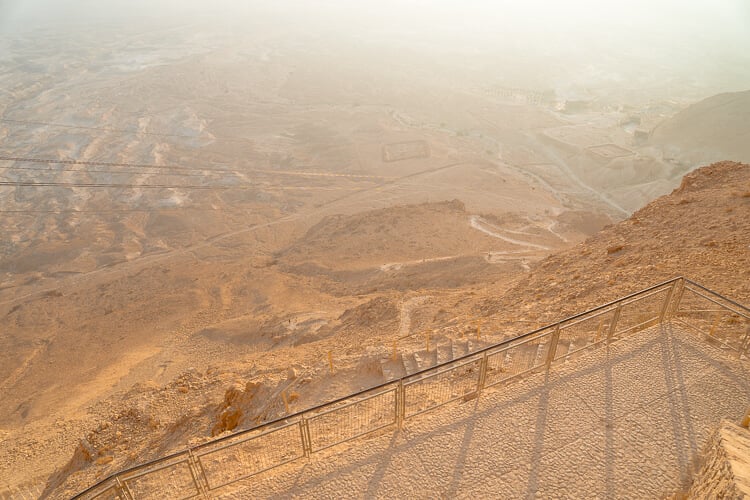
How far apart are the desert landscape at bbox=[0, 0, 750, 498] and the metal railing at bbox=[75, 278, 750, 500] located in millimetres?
2006

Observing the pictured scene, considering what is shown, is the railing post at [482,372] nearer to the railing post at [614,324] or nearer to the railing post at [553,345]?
the railing post at [553,345]

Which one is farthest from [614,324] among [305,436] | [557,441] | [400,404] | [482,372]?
[305,436]

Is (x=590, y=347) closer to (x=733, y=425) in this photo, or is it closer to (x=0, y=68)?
(x=733, y=425)

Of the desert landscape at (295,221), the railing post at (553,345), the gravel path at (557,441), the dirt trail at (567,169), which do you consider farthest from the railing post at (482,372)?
the dirt trail at (567,169)

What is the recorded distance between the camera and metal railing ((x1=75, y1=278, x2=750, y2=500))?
251 inches

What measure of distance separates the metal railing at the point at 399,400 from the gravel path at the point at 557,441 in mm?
276

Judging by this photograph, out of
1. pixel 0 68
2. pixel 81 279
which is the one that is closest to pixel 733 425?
pixel 81 279

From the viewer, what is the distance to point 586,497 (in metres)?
5.92

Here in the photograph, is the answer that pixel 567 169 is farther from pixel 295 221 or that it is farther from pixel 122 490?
pixel 122 490

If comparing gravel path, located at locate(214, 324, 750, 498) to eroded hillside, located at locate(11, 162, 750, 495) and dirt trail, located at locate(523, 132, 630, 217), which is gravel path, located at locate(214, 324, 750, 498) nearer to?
eroded hillside, located at locate(11, 162, 750, 495)

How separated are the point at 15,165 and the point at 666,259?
184 feet

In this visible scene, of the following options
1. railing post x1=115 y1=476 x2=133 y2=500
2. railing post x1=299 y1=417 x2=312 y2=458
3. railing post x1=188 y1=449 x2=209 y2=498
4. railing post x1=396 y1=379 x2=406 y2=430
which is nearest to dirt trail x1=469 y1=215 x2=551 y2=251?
railing post x1=396 y1=379 x2=406 y2=430

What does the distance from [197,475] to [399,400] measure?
3.14 meters

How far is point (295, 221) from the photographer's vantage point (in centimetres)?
3634
